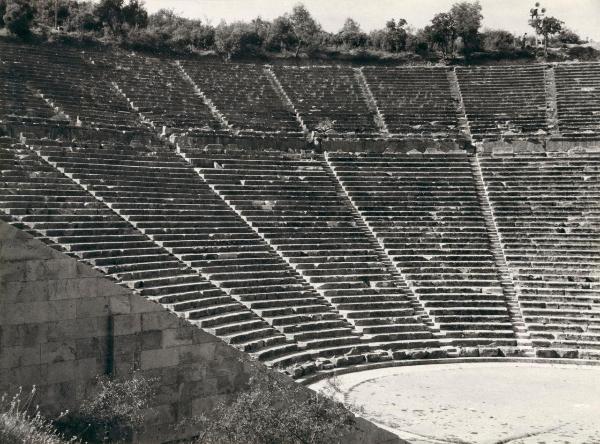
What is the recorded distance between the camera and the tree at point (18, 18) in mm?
30391

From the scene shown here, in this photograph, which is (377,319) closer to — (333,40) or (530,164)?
(530,164)

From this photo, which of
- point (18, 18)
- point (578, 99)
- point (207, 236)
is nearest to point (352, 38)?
point (578, 99)

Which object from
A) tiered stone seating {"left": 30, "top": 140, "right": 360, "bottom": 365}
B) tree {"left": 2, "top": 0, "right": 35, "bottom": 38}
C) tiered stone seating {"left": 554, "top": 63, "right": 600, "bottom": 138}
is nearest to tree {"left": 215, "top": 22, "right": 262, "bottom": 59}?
tree {"left": 2, "top": 0, "right": 35, "bottom": 38}

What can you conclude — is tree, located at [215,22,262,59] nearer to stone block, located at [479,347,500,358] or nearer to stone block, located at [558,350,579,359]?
stone block, located at [479,347,500,358]

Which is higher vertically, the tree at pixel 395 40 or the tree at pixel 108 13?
the tree at pixel 395 40

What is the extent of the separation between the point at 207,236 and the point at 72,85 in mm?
10860

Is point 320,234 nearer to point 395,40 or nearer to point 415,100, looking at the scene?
point 415,100

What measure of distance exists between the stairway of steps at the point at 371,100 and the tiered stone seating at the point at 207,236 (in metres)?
9.51

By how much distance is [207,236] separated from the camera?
1923 cm

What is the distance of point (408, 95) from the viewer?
106ft

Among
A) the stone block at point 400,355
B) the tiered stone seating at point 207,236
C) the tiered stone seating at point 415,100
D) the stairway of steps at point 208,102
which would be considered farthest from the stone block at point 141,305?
the tiered stone seating at point 415,100

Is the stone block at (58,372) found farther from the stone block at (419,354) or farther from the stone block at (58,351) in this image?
the stone block at (419,354)

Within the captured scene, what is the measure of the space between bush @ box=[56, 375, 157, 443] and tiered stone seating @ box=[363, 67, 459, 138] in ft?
61.3

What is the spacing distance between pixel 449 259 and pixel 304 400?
10.9 metres
